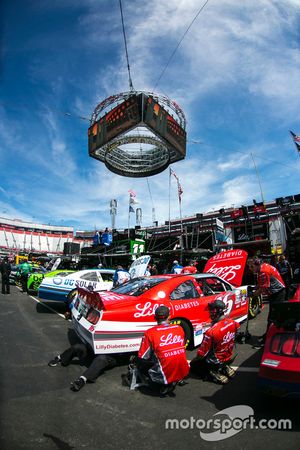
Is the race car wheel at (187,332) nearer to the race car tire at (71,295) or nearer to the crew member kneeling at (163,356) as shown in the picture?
the crew member kneeling at (163,356)

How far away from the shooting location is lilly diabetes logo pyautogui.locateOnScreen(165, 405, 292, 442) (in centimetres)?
273

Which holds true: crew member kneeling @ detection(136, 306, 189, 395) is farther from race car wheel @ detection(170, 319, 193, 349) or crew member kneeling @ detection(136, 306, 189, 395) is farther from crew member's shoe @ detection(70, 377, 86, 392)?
race car wheel @ detection(170, 319, 193, 349)

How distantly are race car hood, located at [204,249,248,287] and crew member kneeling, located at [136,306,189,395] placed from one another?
4.16 meters

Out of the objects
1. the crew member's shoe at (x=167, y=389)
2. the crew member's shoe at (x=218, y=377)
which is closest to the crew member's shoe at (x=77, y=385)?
the crew member's shoe at (x=167, y=389)

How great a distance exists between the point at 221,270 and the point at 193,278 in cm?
233

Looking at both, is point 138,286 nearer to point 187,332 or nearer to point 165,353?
point 187,332

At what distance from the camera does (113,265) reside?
76.5 feet

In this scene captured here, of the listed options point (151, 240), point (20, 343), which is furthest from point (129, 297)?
point (151, 240)

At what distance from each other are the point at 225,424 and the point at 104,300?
2.46m

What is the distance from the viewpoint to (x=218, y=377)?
3.83 metres

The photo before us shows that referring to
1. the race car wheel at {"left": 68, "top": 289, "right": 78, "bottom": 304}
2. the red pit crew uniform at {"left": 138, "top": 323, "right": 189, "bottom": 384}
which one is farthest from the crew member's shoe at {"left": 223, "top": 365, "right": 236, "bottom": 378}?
the race car wheel at {"left": 68, "top": 289, "right": 78, "bottom": 304}

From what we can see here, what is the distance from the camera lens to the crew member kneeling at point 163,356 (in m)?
3.53

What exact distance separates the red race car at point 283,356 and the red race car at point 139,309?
1.91 m

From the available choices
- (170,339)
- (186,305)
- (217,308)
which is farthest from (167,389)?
(186,305)
